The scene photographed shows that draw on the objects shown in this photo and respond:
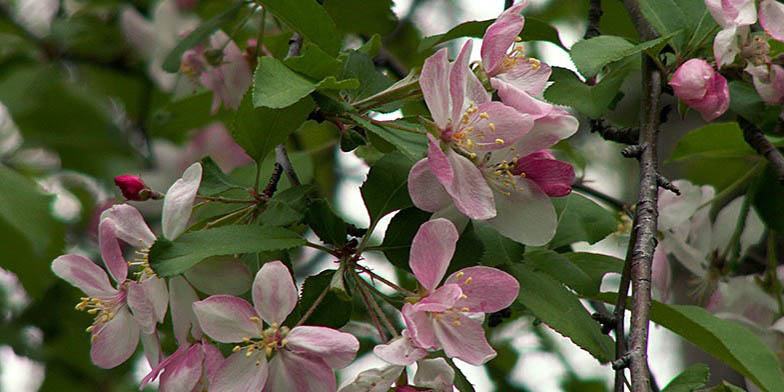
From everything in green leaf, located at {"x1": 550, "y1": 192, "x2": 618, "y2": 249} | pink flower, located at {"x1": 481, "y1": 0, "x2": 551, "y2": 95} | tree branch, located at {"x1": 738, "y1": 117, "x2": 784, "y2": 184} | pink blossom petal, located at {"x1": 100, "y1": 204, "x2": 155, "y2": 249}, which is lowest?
green leaf, located at {"x1": 550, "y1": 192, "x2": 618, "y2": 249}

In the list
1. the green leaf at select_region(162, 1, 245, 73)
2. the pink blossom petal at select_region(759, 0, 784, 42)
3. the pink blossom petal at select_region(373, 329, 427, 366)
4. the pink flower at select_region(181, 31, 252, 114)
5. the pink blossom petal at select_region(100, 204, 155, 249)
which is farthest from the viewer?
the pink flower at select_region(181, 31, 252, 114)

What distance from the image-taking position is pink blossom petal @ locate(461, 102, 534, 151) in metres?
0.80

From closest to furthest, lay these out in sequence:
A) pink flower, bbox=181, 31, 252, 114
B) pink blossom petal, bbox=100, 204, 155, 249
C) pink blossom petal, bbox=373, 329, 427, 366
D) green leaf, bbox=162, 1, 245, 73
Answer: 1. pink blossom petal, bbox=373, 329, 427, 366
2. pink blossom petal, bbox=100, 204, 155, 249
3. green leaf, bbox=162, 1, 245, 73
4. pink flower, bbox=181, 31, 252, 114

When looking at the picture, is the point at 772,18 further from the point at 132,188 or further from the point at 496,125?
the point at 132,188

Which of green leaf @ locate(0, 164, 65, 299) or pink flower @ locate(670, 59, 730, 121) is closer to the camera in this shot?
pink flower @ locate(670, 59, 730, 121)

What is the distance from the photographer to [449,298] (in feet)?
2.45

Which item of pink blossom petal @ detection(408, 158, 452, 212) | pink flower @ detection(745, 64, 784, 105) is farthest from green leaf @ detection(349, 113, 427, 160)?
pink flower @ detection(745, 64, 784, 105)

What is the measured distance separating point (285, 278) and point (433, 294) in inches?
4.8

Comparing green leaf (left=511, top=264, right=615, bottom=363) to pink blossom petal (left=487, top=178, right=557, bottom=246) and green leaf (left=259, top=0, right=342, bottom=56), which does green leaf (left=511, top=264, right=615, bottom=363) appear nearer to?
pink blossom petal (left=487, top=178, right=557, bottom=246)

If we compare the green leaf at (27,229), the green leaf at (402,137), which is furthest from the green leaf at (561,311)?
the green leaf at (27,229)

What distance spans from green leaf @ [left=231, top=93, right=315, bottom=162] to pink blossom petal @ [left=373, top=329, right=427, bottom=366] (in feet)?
0.87

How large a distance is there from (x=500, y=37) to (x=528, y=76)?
6 cm

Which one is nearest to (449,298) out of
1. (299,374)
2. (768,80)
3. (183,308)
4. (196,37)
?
(299,374)

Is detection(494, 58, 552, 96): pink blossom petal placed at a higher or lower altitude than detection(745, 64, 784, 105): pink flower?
higher
